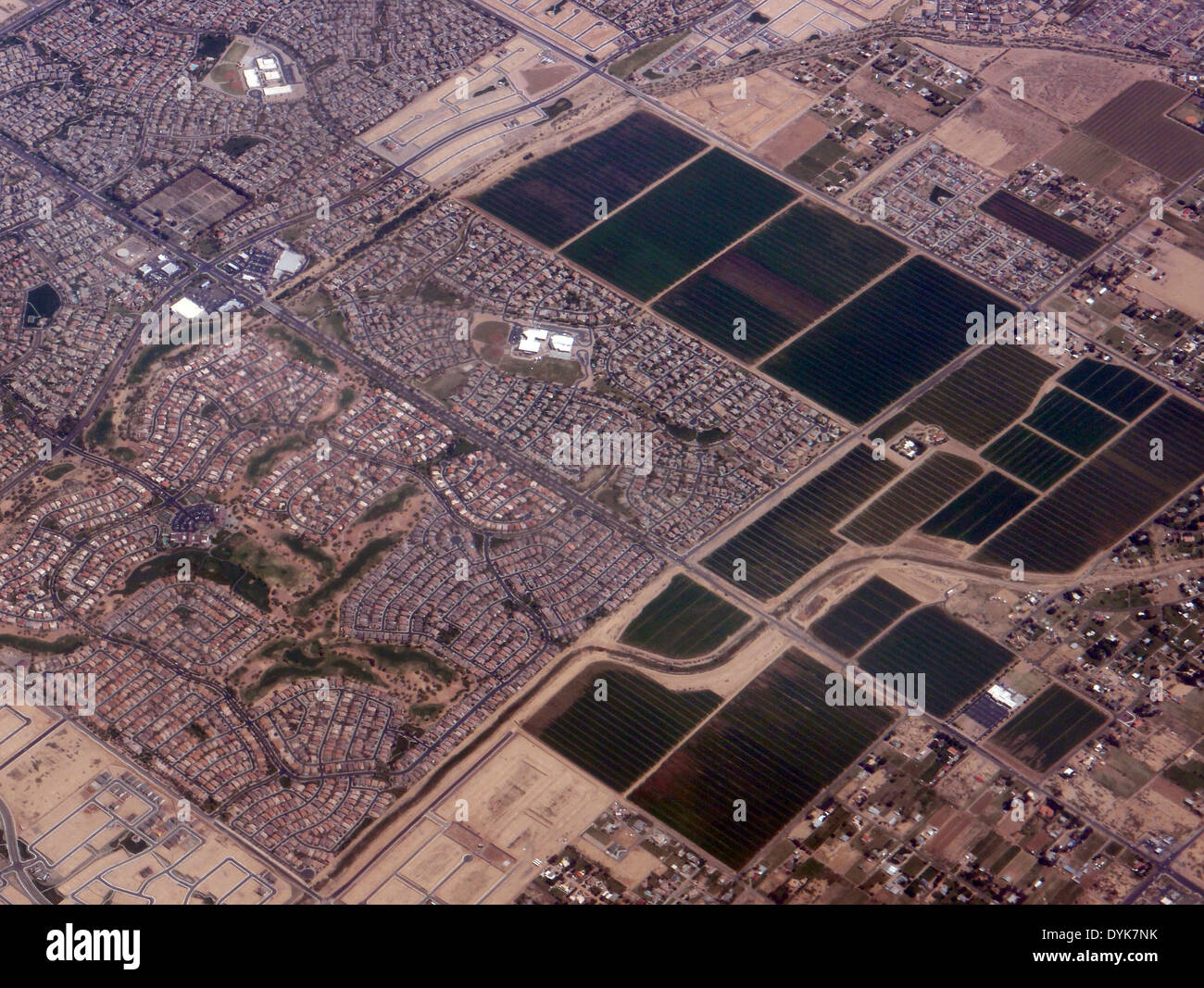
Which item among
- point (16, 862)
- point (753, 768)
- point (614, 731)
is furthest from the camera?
point (614, 731)

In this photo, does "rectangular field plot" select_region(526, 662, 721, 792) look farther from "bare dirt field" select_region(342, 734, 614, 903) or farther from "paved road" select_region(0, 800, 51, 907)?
"paved road" select_region(0, 800, 51, 907)

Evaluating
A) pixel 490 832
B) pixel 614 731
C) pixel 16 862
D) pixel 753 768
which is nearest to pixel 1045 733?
pixel 753 768

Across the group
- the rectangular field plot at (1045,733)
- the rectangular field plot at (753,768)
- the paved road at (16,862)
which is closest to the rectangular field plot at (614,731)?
the rectangular field plot at (753,768)

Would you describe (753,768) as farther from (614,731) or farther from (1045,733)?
(1045,733)

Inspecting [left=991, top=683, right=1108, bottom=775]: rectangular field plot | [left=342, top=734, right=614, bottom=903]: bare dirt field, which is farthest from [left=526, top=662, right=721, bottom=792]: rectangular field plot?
[left=991, top=683, right=1108, bottom=775]: rectangular field plot
